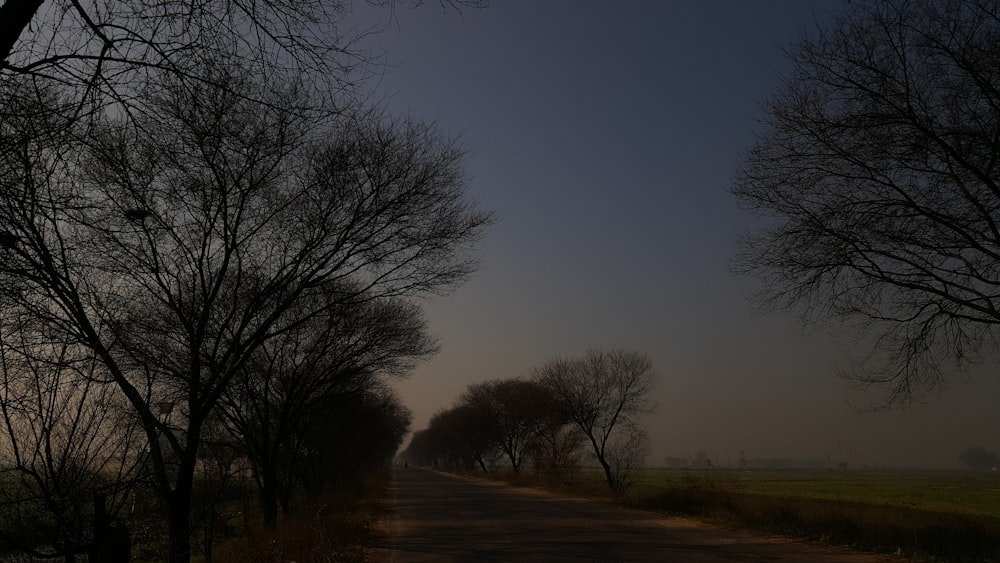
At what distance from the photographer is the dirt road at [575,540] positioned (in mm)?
12922

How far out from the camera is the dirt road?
12.9 m

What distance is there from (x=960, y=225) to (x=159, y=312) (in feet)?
47.1

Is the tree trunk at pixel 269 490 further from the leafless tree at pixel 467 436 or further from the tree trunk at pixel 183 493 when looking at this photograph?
the leafless tree at pixel 467 436

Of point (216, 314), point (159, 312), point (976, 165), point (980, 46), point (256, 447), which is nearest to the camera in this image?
point (980, 46)

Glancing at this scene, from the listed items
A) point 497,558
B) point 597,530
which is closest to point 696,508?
point 597,530

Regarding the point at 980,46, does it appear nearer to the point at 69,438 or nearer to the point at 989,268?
the point at 989,268

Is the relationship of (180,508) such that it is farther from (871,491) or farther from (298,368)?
(871,491)

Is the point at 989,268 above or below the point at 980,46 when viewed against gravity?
below

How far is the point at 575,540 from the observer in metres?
15.4

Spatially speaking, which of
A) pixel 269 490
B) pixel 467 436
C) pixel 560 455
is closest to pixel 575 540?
pixel 269 490

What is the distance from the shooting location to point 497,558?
1299cm

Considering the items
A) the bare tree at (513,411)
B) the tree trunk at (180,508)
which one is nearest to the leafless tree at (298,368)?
the tree trunk at (180,508)

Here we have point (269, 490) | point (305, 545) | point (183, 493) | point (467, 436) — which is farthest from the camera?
point (467, 436)

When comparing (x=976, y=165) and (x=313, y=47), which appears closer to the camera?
(x=313, y=47)
